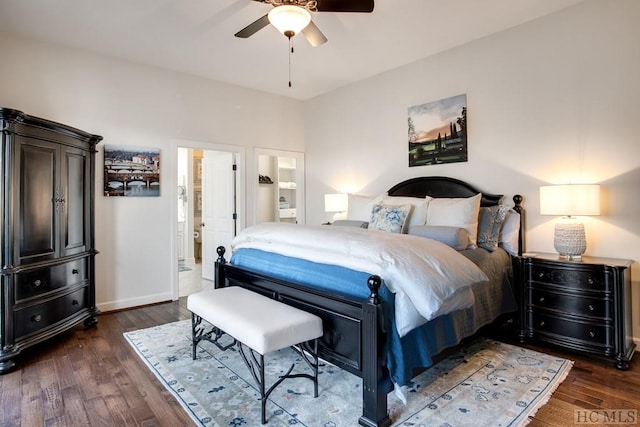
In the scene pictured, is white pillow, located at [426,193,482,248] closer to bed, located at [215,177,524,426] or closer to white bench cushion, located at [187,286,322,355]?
bed, located at [215,177,524,426]

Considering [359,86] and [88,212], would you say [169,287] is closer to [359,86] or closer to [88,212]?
[88,212]

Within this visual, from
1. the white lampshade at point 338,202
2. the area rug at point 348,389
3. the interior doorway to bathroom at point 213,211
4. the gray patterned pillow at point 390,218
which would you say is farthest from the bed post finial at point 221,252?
the white lampshade at point 338,202

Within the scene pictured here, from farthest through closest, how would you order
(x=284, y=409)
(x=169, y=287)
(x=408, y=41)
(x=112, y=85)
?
(x=169, y=287) → (x=112, y=85) → (x=408, y=41) → (x=284, y=409)

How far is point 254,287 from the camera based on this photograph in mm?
2938

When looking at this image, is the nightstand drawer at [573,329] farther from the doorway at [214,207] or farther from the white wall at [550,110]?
the doorway at [214,207]

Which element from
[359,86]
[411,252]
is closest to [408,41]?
[359,86]

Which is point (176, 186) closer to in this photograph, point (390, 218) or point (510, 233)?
point (390, 218)

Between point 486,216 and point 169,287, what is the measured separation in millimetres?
3759

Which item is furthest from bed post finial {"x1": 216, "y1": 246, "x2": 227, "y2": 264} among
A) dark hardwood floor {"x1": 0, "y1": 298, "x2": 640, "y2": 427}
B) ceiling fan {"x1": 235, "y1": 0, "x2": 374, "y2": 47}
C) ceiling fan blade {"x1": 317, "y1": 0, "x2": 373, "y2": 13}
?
ceiling fan blade {"x1": 317, "y1": 0, "x2": 373, "y2": 13}

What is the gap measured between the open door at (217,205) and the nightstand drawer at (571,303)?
3832 millimetres

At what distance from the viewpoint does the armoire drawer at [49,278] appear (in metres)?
2.80

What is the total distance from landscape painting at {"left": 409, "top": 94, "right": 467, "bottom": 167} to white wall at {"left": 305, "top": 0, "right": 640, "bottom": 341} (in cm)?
8

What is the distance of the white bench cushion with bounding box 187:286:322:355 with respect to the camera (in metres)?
2.00

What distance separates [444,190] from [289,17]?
2458 millimetres
